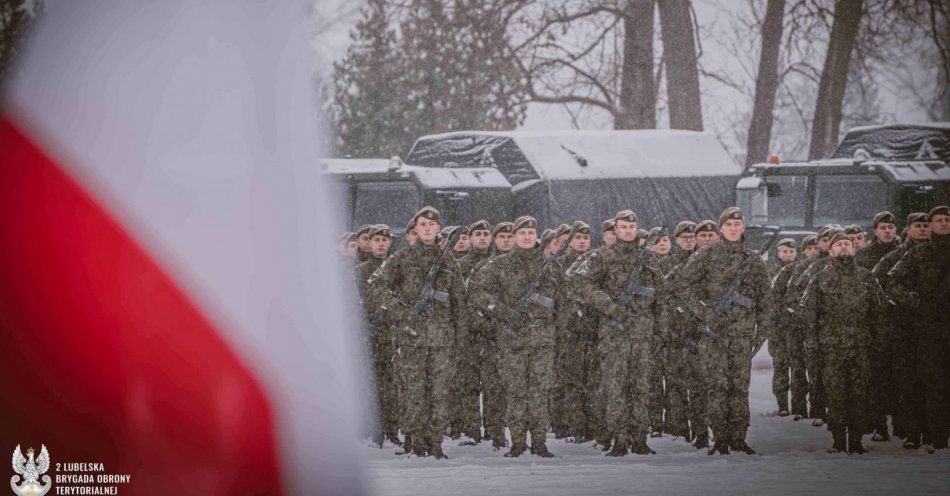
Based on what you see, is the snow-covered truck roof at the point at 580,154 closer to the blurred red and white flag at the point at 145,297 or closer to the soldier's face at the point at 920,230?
the blurred red and white flag at the point at 145,297

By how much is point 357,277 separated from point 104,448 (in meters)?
3.87

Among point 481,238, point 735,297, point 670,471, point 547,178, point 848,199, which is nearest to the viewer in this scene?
point 670,471

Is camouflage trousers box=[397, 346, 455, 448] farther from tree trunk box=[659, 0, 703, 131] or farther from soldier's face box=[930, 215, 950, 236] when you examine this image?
tree trunk box=[659, 0, 703, 131]

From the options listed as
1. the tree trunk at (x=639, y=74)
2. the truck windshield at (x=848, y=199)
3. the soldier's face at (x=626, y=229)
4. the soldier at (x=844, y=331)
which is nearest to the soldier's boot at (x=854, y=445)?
the soldier at (x=844, y=331)

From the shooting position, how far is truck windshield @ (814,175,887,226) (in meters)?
20.1

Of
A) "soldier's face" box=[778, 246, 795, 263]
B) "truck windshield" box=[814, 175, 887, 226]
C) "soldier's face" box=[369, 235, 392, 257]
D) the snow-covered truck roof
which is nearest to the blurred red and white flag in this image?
"soldier's face" box=[369, 235, 392, 257]

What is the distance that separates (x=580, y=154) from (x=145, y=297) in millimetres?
13158

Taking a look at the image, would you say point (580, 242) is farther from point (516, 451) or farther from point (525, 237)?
point (516, 451)

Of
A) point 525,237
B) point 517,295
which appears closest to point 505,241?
point 525,237

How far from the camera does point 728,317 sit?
430 inches

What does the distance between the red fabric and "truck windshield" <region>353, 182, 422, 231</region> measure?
32.3 ft

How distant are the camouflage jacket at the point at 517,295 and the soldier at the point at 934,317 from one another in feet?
9.29

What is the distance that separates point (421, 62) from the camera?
29.2m

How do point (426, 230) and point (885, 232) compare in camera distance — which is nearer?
point (426, 230)
